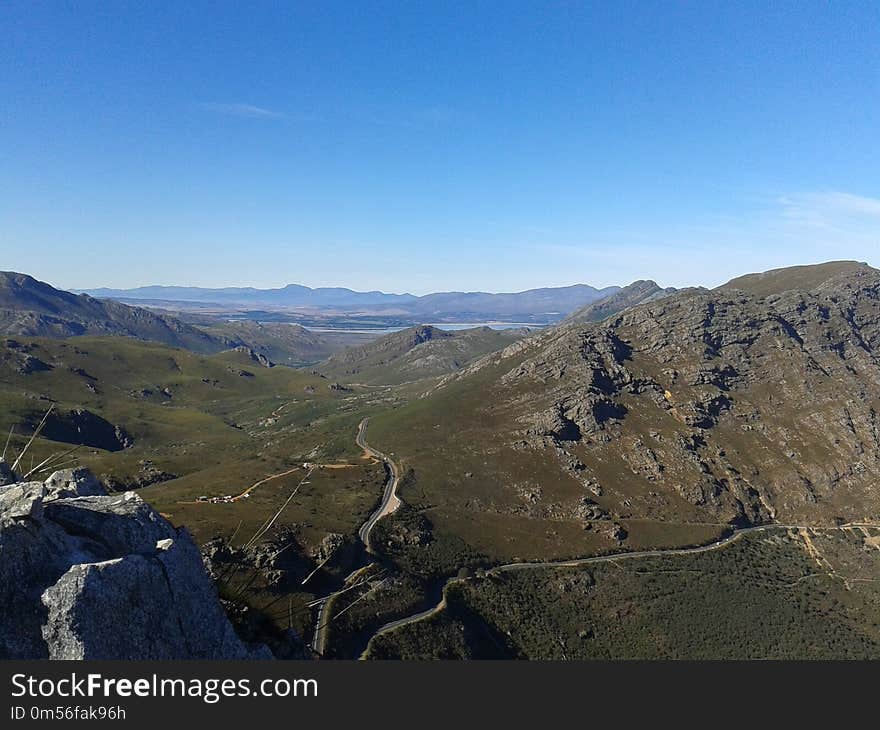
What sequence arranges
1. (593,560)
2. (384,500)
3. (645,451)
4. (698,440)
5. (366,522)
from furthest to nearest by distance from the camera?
(698,440) → (645,451) → (384,500) → (593,560) → (366,522)

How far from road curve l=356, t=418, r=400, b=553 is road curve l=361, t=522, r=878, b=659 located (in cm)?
1984

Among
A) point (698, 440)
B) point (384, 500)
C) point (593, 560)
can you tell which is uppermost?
point (698, 440)

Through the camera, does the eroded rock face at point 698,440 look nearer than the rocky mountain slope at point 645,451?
No

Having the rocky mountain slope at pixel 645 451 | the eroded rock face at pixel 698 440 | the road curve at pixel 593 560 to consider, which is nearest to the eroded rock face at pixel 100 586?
the road curve at pixel 593 560

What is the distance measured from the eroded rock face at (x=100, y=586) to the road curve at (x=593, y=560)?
5063 cm

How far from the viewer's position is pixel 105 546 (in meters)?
21.5

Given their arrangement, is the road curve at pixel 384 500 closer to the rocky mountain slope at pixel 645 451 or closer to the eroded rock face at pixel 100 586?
the rocky mountain slope at pixel 645 451

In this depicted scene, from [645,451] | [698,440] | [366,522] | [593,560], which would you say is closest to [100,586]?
[366,522]

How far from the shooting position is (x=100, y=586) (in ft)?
61.0

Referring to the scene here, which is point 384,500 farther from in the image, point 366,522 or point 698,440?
point 698,440

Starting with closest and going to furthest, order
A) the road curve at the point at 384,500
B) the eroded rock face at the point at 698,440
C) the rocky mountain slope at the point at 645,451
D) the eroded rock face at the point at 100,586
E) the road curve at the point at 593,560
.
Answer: the eroded rock face at the point at 100,586 → the road curve at the point at 593,560 → the road curve at the point at 384,500 → the rocky mountain slope at the point at 645,451 → the eroded rock face at the point at 698,440

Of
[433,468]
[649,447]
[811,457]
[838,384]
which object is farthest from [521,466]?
[838,384]

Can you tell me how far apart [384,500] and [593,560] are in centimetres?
4992

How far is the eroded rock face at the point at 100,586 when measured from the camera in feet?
58.0
